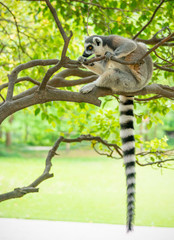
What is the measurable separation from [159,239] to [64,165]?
2.47 meters

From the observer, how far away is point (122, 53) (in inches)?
86.0

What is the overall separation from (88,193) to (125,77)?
13.8 ft

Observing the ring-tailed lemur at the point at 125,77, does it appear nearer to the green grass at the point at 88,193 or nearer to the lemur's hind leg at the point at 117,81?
the lemur's hind leg at the point at 117,81

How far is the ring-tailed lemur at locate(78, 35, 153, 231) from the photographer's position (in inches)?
80.9

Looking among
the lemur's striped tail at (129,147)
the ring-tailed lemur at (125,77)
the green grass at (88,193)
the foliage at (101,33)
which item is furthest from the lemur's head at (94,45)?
the green grass at (88,193)

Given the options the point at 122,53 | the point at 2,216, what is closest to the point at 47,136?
the point at 2,216

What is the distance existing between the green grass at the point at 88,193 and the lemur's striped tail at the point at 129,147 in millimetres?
3798

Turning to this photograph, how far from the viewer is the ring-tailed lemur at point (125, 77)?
6.74ft

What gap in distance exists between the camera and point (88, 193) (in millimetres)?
6070

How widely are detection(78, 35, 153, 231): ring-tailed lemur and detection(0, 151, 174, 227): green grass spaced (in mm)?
3806

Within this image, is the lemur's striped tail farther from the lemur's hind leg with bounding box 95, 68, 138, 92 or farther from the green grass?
the green grass

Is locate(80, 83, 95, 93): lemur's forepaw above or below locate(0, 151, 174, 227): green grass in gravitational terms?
above

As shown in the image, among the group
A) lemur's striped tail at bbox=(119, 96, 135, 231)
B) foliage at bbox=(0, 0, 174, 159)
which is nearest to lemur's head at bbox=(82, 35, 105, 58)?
foliage at bbox=(0, 0, 174, 159)

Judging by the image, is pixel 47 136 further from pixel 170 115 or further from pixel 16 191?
pixel 16 191
